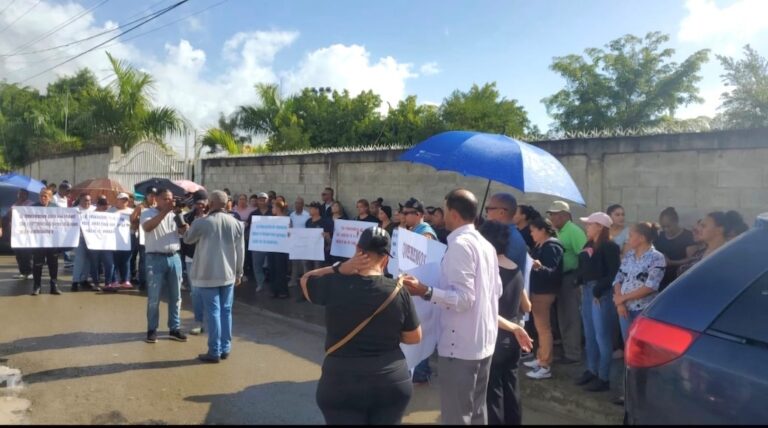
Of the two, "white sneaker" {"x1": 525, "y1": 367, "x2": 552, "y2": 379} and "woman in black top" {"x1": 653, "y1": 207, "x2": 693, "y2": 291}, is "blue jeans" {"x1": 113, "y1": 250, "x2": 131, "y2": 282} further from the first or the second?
"woman in black top" {"x1": 653, "y1": 207, "x2": 693, "y2": 291}

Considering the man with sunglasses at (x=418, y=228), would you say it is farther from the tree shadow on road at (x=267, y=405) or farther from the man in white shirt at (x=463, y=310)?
the man in white shirt at (x=463, y=310)

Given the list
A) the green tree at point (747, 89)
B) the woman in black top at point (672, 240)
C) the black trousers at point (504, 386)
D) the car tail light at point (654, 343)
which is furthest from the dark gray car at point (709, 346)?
the green tree at point (747, 89)

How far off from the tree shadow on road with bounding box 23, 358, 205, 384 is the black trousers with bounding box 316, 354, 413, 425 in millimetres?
3657

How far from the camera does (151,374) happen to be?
5754 mm

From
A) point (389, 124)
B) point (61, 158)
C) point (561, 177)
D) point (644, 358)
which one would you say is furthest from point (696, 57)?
point (644, 358)

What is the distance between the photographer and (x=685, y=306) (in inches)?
110

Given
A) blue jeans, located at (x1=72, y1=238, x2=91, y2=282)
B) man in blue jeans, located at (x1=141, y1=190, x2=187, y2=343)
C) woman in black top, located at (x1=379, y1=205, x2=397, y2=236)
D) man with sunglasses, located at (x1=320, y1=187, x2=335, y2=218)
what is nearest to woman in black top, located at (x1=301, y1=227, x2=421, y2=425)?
man in blue jeans, located at (x1=141, y1=190, x2=187, y2=343)

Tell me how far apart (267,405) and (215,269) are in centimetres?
181

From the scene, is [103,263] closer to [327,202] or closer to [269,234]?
[269,234]

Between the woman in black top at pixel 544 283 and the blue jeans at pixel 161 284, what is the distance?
13.7ft

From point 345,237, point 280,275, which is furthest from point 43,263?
point 345,237

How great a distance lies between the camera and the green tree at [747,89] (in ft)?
61.7

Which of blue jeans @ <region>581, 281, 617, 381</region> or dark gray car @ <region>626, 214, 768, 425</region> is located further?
blue jeans @ <region>581, 281, 617, 381</region>

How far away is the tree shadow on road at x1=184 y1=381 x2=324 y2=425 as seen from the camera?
4.65m
